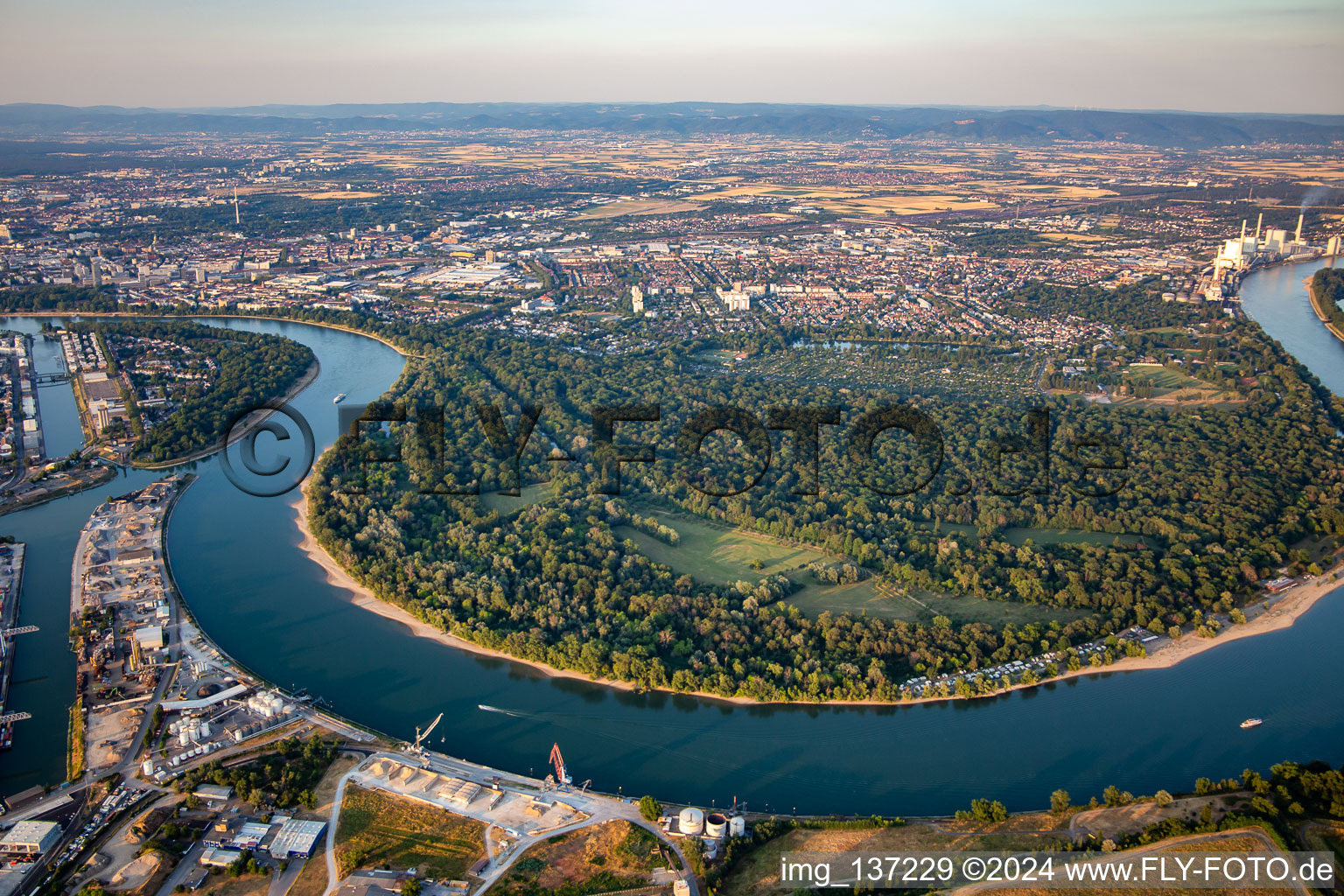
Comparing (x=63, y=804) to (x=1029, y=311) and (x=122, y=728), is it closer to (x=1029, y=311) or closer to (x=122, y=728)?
(x=122, y=728)

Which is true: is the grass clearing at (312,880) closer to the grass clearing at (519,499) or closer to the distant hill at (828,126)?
the grass clearing at (519,499)

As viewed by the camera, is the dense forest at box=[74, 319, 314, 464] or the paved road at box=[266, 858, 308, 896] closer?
the paved road at box=[266, 858, 308, 896]

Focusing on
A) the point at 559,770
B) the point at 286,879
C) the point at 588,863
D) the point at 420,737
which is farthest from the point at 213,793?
the point at 588,863

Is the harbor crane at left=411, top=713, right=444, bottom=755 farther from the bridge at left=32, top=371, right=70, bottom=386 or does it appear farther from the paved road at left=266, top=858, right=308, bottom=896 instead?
the bridge at left=32, top=371, right=70, bottom=386

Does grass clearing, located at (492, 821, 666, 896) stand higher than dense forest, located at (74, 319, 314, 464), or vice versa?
dense forest, located at (74, 319, 314, 464)

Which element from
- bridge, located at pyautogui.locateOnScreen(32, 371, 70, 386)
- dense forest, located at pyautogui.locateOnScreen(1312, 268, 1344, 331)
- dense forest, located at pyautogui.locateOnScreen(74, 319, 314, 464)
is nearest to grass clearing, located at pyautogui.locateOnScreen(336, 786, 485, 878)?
dense forest, located at pyautogui.locateOnScreen(74, 319, 314, 464)

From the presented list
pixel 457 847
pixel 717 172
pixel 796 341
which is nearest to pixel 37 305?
pixel 796 341
